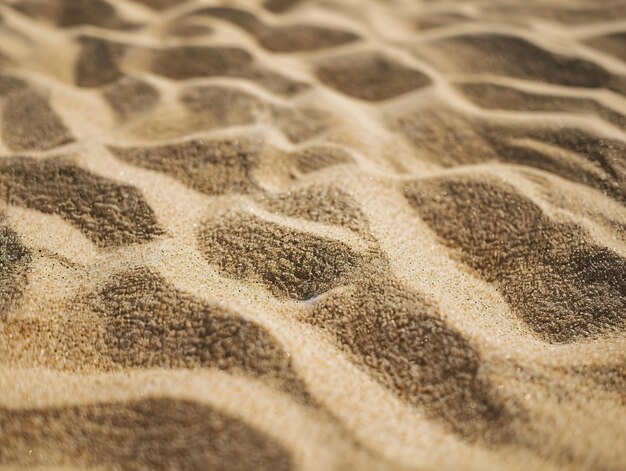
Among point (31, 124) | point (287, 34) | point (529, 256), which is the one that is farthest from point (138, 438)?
point (287, 34)

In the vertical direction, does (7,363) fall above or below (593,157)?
below

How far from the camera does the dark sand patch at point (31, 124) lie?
40.4 inches

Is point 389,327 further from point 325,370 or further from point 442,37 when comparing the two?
point 442,37

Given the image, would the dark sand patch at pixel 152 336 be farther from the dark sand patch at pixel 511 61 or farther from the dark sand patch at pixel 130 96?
the dark sand patch at pixel 511 61

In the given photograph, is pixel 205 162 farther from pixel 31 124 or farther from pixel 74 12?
pixel 74 12

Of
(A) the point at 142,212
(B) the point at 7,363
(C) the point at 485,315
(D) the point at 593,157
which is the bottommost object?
(B) the point at 7,363

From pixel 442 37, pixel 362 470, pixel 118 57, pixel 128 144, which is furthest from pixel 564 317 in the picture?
pixel 118 57

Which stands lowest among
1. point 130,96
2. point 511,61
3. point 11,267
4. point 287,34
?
point 11,267

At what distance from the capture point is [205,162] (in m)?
0.97

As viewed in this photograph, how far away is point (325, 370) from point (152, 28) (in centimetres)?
123

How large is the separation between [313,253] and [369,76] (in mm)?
669

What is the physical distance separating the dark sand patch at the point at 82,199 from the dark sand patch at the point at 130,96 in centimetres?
26


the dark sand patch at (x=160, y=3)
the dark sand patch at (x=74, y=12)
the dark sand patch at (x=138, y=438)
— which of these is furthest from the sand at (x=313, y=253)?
the dark sand patch at (x=160, y=3)

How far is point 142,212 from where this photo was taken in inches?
33.4
